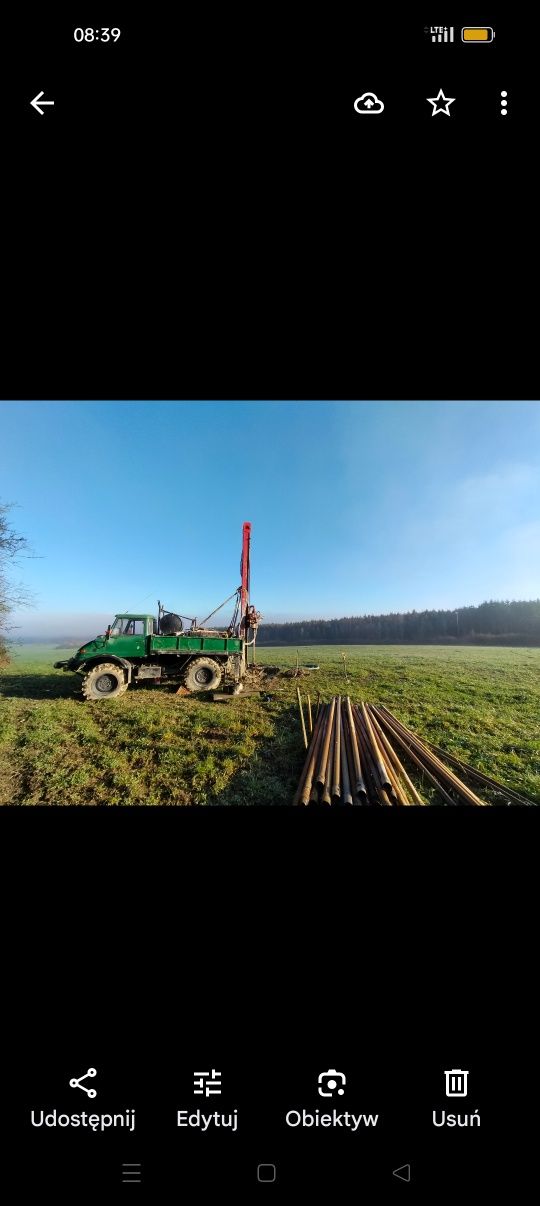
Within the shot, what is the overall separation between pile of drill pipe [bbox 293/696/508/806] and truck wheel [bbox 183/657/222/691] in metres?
2.46

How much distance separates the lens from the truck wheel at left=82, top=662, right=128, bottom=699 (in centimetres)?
527

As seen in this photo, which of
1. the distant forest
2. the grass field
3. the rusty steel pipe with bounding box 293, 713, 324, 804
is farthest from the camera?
the distant forest
